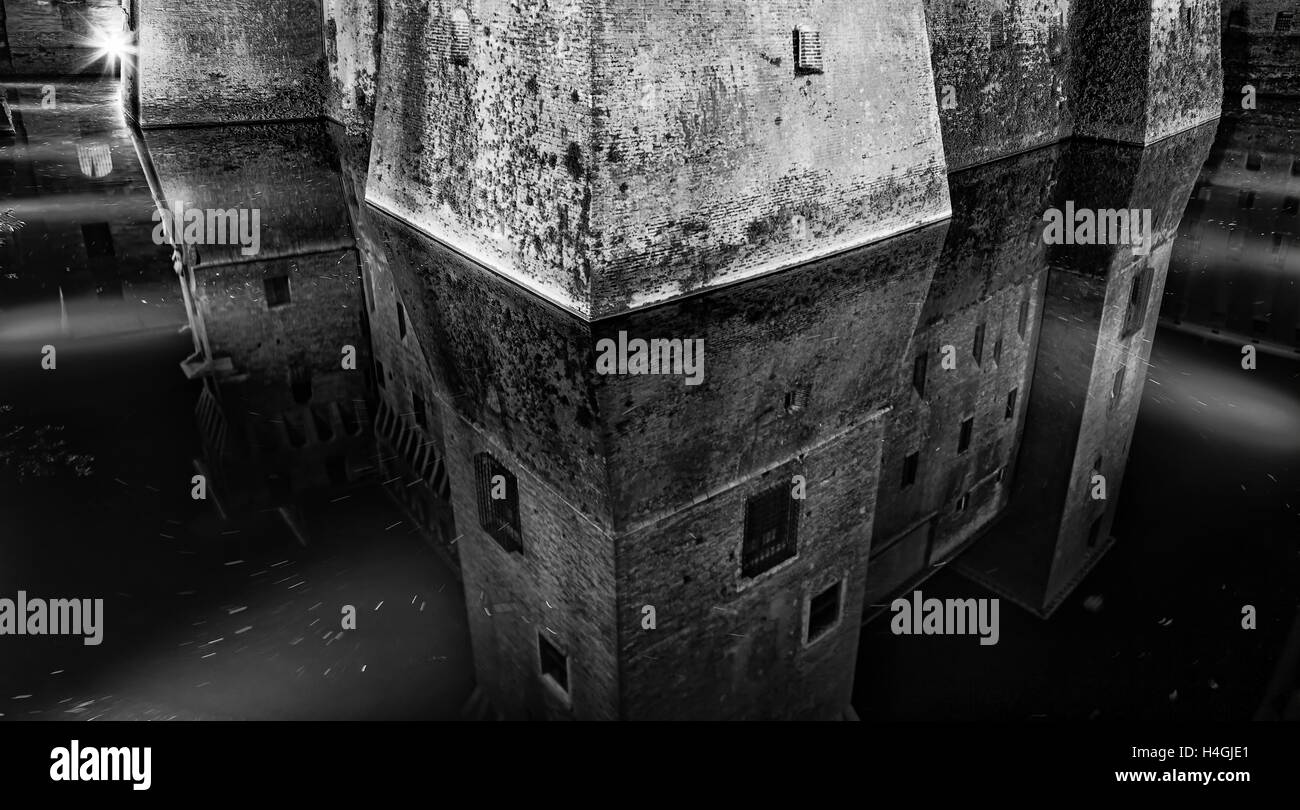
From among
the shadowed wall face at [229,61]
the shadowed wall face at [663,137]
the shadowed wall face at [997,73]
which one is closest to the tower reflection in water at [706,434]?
the shadowed wall face at [663,137]

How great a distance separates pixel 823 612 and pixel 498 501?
8.59ft

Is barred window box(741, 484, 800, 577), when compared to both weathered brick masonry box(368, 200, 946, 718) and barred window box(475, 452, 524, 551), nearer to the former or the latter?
weathered brick masonry box(368, 200, 946, 718)

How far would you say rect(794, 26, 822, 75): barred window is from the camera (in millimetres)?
6492

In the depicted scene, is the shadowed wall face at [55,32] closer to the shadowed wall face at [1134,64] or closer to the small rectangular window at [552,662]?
the shadowed wall face at [1134,64]

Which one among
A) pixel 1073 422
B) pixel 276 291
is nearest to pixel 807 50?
pixel 1073 422

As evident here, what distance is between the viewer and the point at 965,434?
948 centimetres

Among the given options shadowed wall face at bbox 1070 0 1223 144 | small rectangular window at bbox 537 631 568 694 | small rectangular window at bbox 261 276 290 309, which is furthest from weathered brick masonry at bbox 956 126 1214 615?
small rectangular window at bbox 261 276 290 309

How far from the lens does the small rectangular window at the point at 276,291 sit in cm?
1130

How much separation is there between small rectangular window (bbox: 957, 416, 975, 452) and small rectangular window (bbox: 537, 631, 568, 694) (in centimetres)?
559

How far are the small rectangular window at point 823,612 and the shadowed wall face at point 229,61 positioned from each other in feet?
58.8

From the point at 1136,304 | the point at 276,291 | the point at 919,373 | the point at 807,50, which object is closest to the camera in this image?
the point at 807,50

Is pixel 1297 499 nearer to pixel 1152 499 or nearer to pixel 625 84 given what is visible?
pixel 1152 499

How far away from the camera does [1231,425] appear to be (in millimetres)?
10039

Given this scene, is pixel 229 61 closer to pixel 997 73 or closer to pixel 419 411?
pixel 419 411
